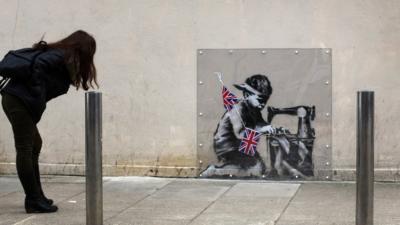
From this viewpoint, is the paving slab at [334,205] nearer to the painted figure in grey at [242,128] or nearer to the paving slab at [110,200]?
Answer: the painted figure in grey at [242,128]

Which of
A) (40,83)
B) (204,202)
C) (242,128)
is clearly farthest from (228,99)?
(40,83)

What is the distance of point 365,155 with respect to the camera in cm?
436

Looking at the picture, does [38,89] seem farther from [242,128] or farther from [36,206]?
[242,128]

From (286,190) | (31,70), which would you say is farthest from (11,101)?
(286,190)

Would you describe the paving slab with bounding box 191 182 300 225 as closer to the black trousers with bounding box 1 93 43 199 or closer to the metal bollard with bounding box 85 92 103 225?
the metal bollard with bounding box 85 92 103 225

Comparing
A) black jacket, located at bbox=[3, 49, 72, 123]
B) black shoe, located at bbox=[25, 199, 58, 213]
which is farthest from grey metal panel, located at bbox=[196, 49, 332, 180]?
black shoe, located at bbox=[25, 199, 58, 213]

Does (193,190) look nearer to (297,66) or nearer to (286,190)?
(286,190)

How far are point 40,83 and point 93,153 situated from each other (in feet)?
3.61

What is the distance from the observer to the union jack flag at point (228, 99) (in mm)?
7125

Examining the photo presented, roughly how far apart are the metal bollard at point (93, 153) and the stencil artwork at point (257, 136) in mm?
2705

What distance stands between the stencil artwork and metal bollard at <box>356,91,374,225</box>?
257cm

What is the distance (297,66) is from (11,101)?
3.15 metres

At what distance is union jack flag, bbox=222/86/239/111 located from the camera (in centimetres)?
712

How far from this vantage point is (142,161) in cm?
733
